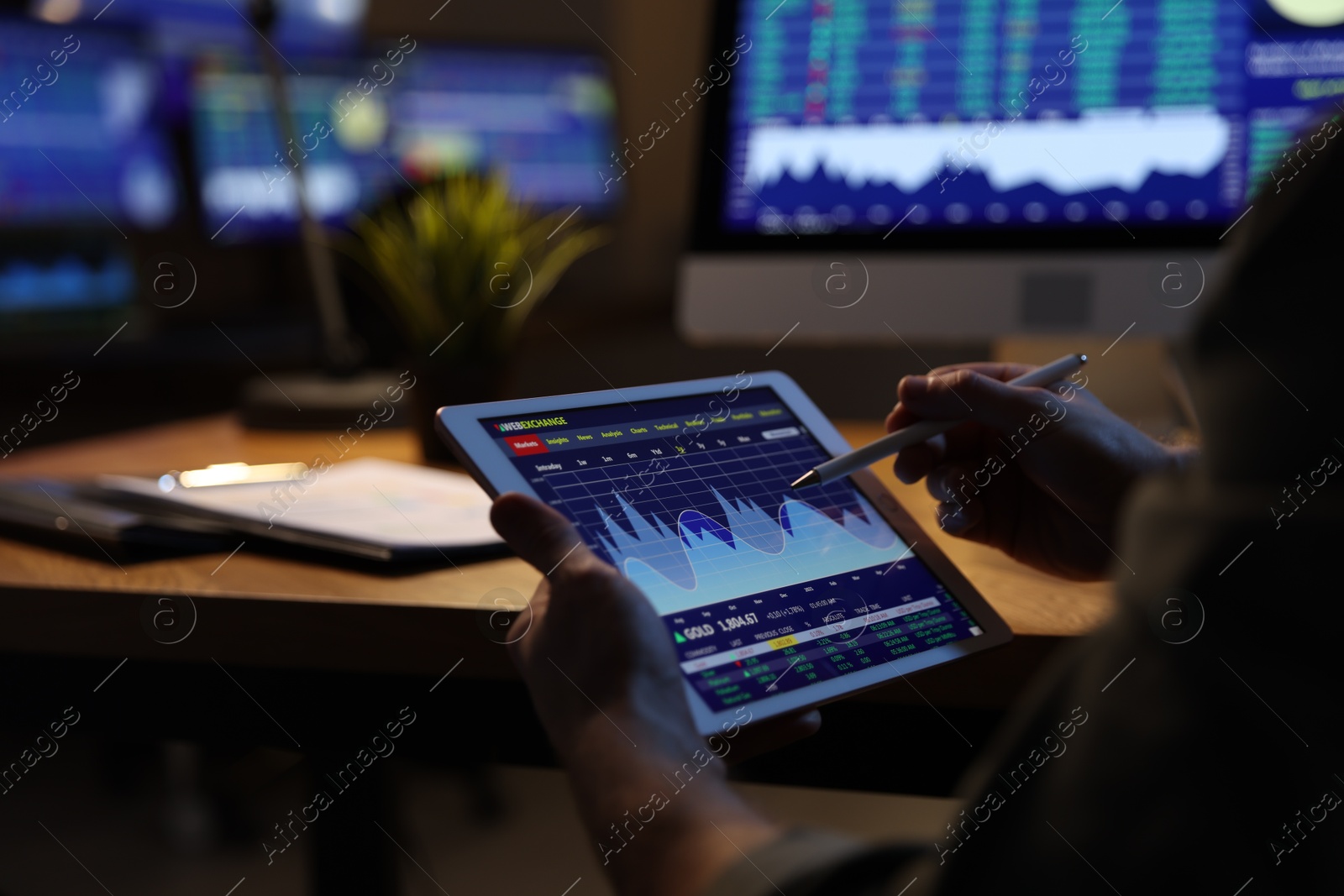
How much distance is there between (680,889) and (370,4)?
7.39ft

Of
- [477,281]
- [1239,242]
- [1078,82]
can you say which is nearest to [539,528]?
[1239,242]

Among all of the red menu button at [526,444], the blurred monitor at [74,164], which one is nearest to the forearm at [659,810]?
the red menu button at [526,444]

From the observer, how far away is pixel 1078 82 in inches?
40.2

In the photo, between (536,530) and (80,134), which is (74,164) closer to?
(80,134)

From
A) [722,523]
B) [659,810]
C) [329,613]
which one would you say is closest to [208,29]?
[329,613]

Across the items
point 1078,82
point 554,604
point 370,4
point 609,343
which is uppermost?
point 370,4

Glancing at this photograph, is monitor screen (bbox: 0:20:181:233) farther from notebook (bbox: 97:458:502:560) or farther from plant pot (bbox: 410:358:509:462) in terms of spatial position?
notebook (bbox: 97:458:502:560)

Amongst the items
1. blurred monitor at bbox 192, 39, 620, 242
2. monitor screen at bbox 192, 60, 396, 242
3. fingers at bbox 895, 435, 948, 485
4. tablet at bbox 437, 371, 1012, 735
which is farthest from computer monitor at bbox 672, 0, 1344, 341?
monitor screen at bbox 192, 60, 396, 242

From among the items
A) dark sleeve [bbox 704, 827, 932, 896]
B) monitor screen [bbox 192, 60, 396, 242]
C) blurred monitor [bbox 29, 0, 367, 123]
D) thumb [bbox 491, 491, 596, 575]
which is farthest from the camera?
monitor screen [bbox 192, 60, 396, 242]

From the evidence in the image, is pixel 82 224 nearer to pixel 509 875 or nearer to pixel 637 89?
pixel 637 89

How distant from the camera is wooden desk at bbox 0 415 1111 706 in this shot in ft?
1.96

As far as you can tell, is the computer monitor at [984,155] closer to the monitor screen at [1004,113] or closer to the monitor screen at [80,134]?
the monitor screen at [1004,113]

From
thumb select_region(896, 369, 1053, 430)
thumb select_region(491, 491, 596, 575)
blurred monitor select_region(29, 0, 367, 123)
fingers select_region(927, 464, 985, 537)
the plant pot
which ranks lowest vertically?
fingers select_region(927, 464, 985, 537)

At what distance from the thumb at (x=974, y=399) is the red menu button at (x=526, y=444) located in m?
0.25
